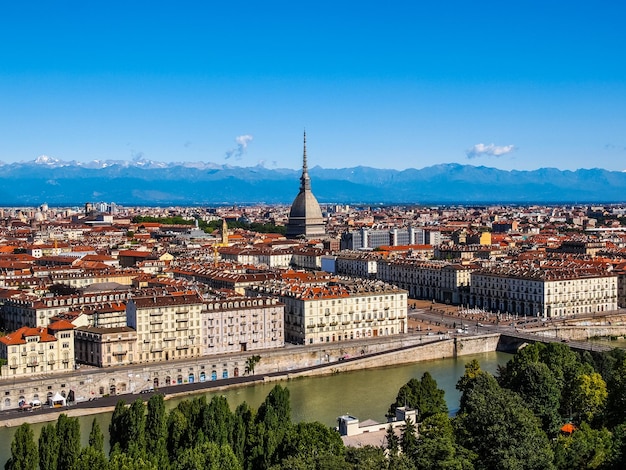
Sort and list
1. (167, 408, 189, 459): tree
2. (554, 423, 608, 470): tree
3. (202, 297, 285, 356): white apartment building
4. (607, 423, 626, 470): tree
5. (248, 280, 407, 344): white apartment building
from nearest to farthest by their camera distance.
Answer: (607, 423, 626, 470): tree → (554, 423, 608, 470): tree → (167, 408, 189, 459): tree → (202, 297, 285, 356): white apartment building → (248, 280, 407, 344): white apartment building

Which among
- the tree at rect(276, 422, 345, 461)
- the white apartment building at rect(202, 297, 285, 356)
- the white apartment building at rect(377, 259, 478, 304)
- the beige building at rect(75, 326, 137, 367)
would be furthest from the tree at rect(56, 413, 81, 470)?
the white apartment building at rect(377, 259, 478, 304)

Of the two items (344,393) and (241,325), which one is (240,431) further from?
(241,325)

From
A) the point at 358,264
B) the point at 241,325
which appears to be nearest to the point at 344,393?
the point at 241,325

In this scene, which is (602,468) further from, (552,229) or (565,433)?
(552,229)

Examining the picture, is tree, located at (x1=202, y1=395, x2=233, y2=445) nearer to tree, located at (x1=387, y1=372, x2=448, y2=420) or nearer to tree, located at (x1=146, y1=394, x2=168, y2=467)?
tree, located at (x1=146, y1=394, x2=168, y2=467)

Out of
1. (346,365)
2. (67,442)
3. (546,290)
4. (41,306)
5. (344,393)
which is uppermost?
(41,306)

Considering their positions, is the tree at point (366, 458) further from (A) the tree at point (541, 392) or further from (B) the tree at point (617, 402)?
(B) the tree at point (617, 402)

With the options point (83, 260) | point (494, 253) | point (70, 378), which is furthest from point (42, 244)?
point (70, 378)
